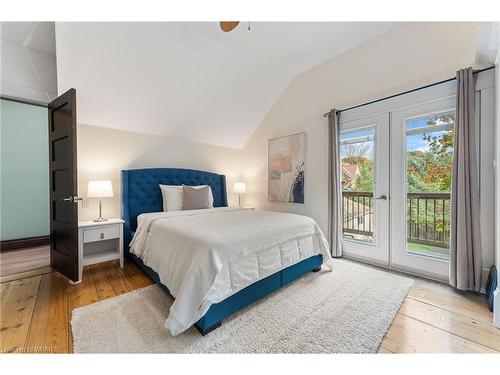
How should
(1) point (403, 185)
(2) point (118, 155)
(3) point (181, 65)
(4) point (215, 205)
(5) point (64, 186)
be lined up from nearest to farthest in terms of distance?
1. (5) point (64, 186)
2. (1) point (403, 185)
3. (3) point (181, 65)
4. (2) point (118, 155)
5. (4) point (215, 205)

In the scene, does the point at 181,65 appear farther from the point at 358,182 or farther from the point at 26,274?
the point at 26,274

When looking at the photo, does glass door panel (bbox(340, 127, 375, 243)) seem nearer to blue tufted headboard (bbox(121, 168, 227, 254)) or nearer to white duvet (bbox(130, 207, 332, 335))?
white duvet (bbox(130, 207, 332, 335))

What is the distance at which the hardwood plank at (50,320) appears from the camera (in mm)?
1376

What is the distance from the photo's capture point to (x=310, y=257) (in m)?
2.44

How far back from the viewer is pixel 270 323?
63.7 inches

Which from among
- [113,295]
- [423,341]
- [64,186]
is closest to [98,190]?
[64,186]

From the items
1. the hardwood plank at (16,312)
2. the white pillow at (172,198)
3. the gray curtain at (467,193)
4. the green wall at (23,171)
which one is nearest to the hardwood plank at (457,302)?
the gray curtain at (467,193)

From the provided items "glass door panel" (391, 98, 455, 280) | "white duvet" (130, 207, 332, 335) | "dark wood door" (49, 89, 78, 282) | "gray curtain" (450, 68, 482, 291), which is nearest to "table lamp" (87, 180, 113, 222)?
"dark wood door" (49, 89, 78, 282)

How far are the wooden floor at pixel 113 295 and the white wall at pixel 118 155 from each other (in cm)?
108

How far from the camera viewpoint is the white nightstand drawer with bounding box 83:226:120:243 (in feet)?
8.01

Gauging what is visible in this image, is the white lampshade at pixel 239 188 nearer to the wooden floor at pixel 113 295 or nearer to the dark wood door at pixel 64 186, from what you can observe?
the wooden floor at pixel 113 295

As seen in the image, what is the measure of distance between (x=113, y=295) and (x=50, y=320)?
460 millimetres
